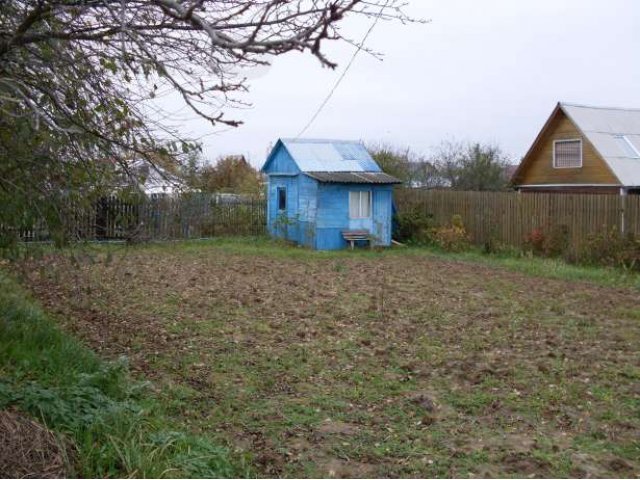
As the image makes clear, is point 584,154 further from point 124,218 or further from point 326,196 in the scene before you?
point 124,218

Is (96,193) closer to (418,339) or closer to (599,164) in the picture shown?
(418,339)

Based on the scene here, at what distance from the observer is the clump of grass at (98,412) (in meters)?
4.39

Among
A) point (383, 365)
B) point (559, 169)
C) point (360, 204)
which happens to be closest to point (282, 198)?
point (360, 204)

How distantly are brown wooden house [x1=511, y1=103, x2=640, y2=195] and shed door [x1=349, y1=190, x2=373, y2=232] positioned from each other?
753 cm

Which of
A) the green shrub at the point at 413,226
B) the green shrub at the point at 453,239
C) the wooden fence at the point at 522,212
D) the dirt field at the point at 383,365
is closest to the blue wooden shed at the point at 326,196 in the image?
the green shrub at the point at 413,226

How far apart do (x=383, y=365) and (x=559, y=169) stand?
792 inches

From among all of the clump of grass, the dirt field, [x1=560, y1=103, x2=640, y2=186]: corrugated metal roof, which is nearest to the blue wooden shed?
[x1=560, y1=103, x2=640, y2=186]: corrugated metal roof

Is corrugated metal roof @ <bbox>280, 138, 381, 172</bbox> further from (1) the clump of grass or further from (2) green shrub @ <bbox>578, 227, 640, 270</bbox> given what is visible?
(1) the clump of grass

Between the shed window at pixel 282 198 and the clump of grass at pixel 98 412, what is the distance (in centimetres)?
1762

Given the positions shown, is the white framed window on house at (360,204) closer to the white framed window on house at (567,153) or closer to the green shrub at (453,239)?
the green shrub at (453,239)

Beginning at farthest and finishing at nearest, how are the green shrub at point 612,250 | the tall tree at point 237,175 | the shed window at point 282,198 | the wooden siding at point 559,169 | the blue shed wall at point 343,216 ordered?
the tall tree at point 237,175, the shed window at point 282,198, the wooden siding at point 559,169, the blue shed wall at point 343,216, the green shrub at point 612,250

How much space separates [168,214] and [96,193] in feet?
3.39

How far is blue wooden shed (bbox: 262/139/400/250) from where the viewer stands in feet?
73.9

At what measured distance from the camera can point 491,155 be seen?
1314 inches
